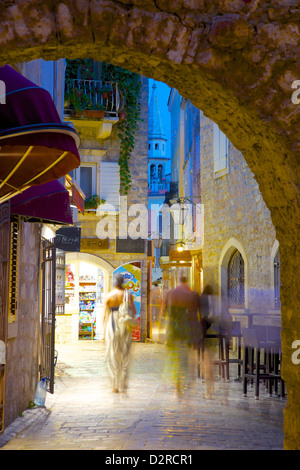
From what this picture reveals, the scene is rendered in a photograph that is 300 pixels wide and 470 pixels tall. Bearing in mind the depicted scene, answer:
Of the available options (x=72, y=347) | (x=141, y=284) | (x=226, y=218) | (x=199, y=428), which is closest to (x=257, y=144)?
(x=199, y=428)

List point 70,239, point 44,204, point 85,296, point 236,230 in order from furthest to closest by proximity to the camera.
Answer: point 85,296 < point 70,239 < point 236,230 < point 44,204

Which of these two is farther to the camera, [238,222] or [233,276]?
[233,276]

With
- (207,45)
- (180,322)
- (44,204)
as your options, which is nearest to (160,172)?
(180,322)

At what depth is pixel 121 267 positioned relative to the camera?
20.0 metres

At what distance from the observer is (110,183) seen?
2016 cm

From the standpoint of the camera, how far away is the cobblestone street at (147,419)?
618 cm

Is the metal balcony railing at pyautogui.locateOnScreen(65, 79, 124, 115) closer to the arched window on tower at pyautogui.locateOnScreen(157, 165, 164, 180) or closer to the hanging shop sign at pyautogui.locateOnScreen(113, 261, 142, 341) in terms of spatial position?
→ the hanging shop sign at pyautogui.locateOnScreen(113, 261, 142, 341)

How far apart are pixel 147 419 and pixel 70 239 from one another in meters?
12.8

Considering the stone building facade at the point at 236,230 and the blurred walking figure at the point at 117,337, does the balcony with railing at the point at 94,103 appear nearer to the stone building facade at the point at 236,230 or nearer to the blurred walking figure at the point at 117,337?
the stone building facade at the point at 236,230

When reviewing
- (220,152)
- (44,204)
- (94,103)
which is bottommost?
(44,204)

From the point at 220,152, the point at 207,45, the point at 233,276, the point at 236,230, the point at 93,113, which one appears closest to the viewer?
the point at 207,45

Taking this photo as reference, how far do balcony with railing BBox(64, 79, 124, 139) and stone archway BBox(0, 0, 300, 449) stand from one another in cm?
1544

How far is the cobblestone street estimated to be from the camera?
20.3 feet

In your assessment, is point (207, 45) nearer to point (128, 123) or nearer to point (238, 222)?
point (238, 222)
